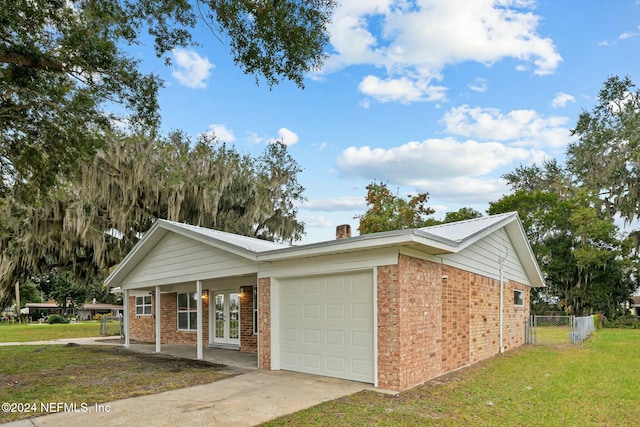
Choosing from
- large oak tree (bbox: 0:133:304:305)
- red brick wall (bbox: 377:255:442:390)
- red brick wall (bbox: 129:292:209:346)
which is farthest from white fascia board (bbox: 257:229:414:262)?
large oak tree (bbox: 0:133:304:305)

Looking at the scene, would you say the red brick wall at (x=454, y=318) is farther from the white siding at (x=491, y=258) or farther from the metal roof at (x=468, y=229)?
the metal roof at (x=468, y=229)

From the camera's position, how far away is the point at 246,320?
494 inches

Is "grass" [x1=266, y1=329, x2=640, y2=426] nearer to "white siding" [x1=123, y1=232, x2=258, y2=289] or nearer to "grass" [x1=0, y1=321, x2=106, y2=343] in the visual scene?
"white siding" [x1=123, y1=232, x2=258, y2=289]

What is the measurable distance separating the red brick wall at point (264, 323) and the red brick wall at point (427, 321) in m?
2.88

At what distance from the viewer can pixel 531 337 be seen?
583 inches

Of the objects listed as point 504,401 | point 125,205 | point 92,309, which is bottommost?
point 92,309

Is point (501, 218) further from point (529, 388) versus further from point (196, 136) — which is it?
point (196, 136)

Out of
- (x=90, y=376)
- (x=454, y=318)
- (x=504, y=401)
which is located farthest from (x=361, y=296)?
(x=90, y=376)

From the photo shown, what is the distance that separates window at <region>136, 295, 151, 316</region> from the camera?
675 inches

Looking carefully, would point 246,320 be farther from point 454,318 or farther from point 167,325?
point 454,318

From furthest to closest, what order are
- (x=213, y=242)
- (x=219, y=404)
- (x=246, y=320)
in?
(x=246, y=320) < (x=213, y=242) < (x=219, y=404)

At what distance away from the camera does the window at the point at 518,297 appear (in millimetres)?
14087

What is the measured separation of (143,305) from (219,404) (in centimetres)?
1227

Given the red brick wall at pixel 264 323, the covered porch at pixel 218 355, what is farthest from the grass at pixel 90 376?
the red brick wall at pixel 264 323
